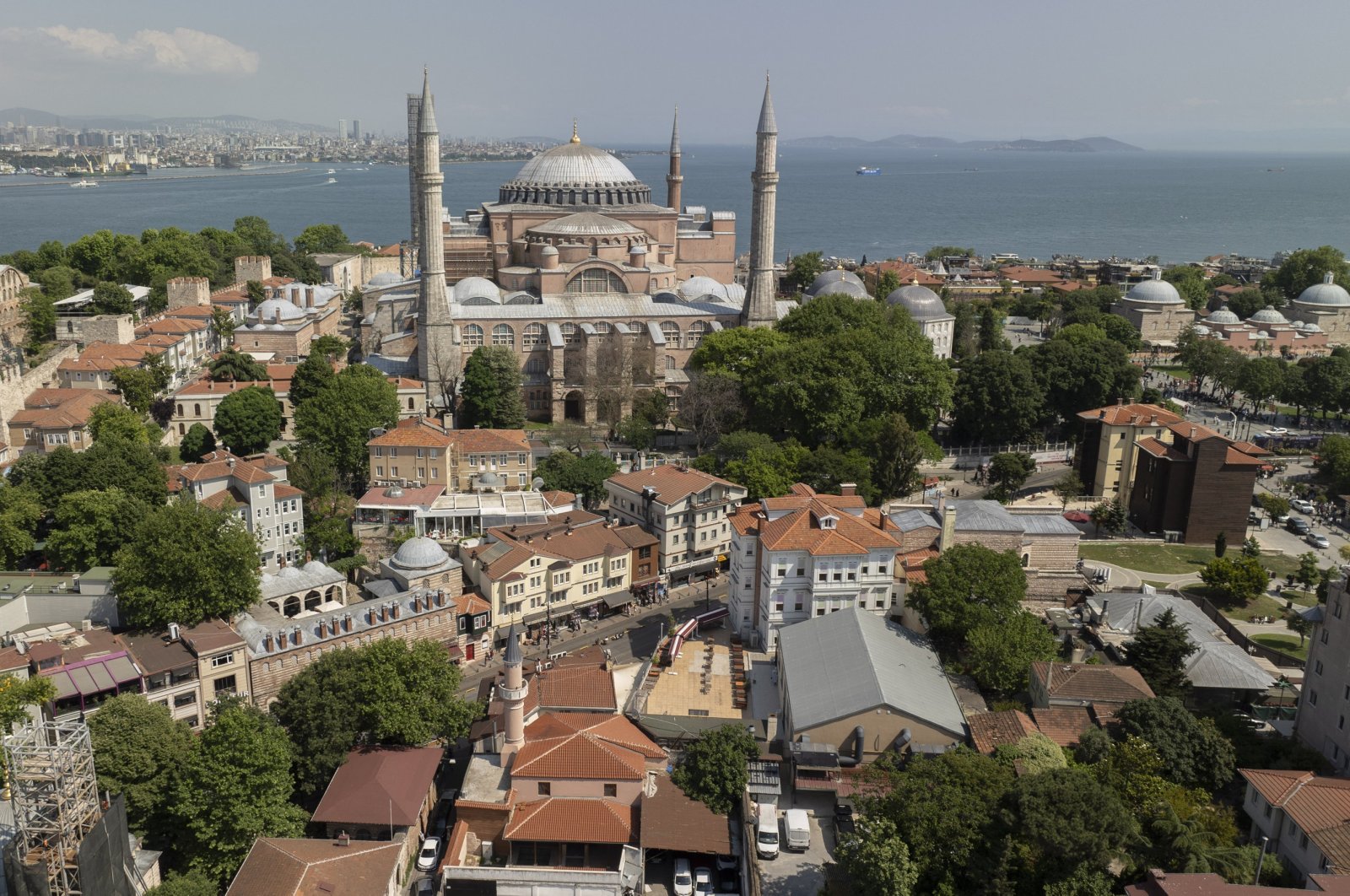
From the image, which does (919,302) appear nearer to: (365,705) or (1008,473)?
(1008,473)

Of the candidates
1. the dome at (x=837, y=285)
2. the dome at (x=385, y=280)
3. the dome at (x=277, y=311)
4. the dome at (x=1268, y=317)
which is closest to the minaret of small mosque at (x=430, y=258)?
the dome at (x=277, y=311)

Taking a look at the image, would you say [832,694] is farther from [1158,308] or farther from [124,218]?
[124,218]

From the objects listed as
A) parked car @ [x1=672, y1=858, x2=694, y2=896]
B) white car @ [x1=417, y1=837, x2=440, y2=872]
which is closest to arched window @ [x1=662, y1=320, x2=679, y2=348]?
white car @ [x1=417, y1=837, x2=440, y2=872]

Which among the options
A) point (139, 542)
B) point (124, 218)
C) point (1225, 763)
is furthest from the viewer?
point (124, 218)

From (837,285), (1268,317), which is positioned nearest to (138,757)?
(837,285)

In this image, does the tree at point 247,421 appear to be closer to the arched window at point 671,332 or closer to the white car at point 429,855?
the arched window at point 671,332

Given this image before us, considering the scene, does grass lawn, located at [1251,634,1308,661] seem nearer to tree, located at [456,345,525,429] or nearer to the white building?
the white building

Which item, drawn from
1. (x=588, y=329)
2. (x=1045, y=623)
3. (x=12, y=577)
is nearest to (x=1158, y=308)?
(x=588, y=329)
